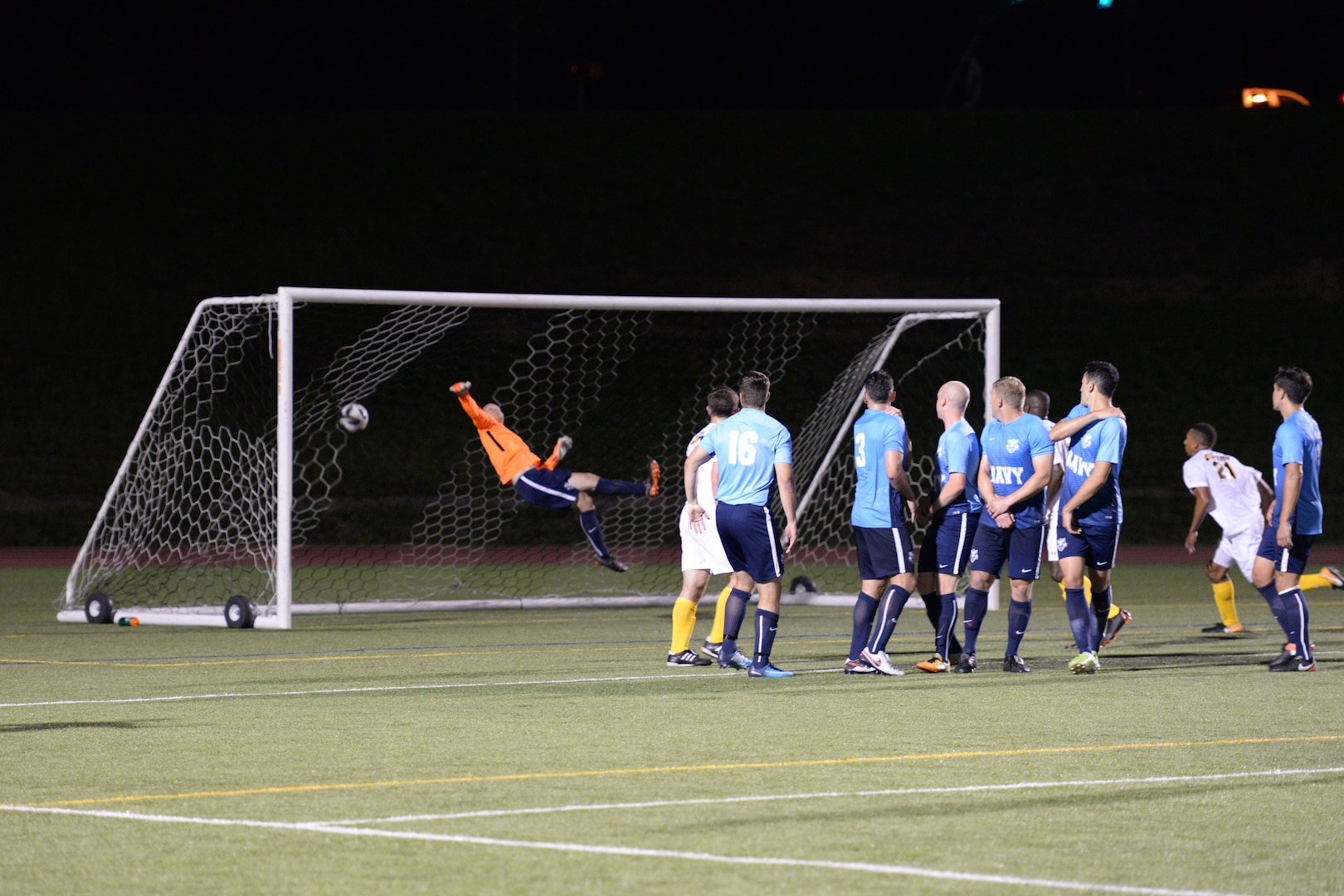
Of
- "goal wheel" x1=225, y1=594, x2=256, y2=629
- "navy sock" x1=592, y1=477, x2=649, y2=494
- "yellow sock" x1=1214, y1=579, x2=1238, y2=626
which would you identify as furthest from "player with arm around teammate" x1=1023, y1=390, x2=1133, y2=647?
"goal wheel" x1=225, y1=594, x2=256, y2=629

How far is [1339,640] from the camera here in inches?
510

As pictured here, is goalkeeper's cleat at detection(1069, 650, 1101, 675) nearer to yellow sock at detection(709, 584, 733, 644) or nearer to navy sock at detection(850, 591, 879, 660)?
navy sock at detection(850, 591, 879, 660)

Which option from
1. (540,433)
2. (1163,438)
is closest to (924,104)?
(1163,438)

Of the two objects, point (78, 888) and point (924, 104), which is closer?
point (78, 888)

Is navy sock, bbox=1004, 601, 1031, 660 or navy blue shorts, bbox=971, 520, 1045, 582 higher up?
navy blue shorts, bbox=971, 520, 1045, 582

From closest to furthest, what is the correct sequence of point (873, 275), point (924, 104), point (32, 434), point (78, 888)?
point (78, 888), point (32, 434), point (873, 275), point (924, 104)

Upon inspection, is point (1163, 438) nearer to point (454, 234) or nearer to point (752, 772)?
point (454, 234)

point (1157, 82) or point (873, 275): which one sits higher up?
point (1157, 82)

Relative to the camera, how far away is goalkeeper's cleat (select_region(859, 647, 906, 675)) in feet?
34.6

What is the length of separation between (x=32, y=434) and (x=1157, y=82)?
33.4 m

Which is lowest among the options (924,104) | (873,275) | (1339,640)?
(1339,640)

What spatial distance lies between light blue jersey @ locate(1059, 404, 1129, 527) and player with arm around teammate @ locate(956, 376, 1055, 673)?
0.27 meters

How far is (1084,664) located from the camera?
10.5m

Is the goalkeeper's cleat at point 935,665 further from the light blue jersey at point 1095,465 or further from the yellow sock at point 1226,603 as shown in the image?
the yellow sock at point 1226,603
